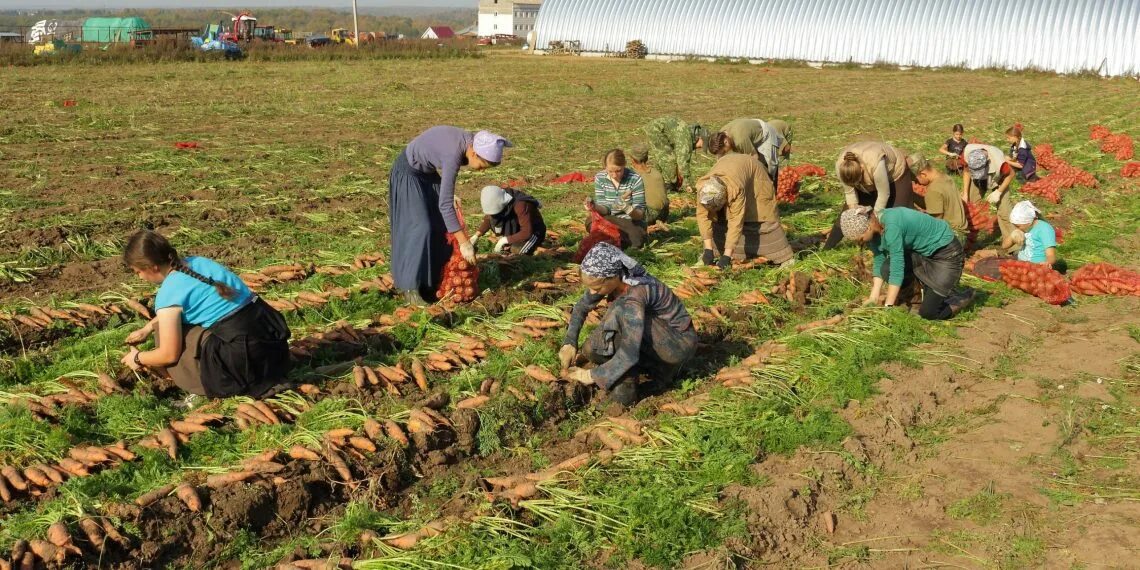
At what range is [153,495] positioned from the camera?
4.27 m

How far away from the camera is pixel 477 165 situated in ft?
20.9

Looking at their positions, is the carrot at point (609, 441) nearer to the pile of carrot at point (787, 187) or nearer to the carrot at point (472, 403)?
the carrot at point (472, 403)

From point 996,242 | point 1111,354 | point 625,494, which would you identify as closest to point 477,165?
point 625,494

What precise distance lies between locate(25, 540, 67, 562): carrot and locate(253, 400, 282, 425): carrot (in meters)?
1.33

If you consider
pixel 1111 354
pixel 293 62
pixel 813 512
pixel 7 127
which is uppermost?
pixel 293 62

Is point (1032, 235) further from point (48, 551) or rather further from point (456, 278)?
point (48, 551)

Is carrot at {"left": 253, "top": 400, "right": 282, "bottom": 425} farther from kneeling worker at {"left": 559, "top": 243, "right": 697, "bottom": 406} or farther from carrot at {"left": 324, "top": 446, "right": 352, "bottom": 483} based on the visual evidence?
kneeling worker at {"left": 559, "top": 243, "right": 697, "bottom": 406}

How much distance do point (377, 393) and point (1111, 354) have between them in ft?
16.2

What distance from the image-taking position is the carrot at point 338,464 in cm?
459

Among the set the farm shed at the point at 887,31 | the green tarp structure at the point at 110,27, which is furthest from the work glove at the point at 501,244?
the green tarp structure at the point at 110,27

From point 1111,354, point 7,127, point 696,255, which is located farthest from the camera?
point 7,127

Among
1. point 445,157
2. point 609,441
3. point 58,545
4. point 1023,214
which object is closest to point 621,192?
point 445,157

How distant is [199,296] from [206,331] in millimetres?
222

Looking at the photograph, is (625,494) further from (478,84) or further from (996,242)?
(478,84)
